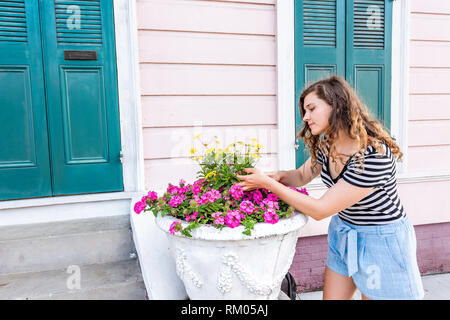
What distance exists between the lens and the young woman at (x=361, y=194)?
61.4 inches

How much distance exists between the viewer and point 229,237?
1513 millimetres

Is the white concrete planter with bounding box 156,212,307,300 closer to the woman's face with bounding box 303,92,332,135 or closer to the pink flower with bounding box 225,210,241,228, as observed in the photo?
the pink flower with bounding box 225,210,241,228

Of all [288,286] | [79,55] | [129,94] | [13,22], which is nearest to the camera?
[288,286]

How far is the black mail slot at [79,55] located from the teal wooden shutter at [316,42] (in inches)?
71.1

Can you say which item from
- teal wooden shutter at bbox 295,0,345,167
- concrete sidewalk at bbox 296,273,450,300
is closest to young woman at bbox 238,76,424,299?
teal wooden shutter at bbox 295,0,345,167

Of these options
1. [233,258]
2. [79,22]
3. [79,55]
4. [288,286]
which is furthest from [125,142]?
[288,286]

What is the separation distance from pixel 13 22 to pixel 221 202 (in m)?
2.17

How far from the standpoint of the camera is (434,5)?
3326 mm

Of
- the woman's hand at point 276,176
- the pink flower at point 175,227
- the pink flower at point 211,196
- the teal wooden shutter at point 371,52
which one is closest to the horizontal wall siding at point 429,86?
the teal wooden shutter at point 371,52

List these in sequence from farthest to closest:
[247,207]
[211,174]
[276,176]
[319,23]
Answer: [319,23]
[276,176]
[211,174]
[247,207]

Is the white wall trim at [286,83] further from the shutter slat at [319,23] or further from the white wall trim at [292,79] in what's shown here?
the shutter slat at [319,23]

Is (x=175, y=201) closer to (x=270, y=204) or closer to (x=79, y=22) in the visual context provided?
(x=270, y=204)

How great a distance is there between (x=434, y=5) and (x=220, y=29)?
2.29 metres

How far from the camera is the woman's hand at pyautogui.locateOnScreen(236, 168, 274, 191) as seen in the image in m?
1.64
